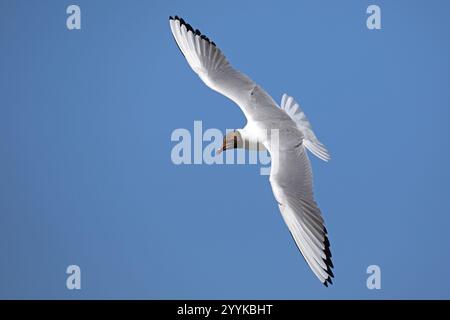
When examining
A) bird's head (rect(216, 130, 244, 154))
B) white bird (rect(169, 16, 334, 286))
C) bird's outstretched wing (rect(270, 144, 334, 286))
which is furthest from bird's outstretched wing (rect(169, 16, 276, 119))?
bird's outstretched wing (rect(270, 144, 334, 286))

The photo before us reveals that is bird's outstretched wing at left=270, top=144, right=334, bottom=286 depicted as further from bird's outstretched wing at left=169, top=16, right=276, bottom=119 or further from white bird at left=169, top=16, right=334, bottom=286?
bird's outstretched wing at left=169, top=16, right=276, bottom=119

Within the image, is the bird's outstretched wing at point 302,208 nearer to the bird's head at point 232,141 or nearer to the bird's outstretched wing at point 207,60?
the bird's head at point 232,141

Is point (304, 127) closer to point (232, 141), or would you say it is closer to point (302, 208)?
point (232, 141)

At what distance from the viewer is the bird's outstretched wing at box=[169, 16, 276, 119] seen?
13.6 ft

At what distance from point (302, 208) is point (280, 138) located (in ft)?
1.35

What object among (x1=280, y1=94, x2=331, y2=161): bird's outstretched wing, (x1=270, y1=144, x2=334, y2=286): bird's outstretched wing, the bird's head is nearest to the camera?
(x1=270, y1=144, x2=334, y2=286): bird's outstretched wing

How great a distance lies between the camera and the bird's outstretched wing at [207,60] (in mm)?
4141

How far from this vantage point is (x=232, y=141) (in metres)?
3.98

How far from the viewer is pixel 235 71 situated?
4168mm

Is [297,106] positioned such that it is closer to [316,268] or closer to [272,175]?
[272,175]

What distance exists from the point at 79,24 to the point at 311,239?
2043 mm

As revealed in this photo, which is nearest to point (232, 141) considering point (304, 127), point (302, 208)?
point (304, 127)

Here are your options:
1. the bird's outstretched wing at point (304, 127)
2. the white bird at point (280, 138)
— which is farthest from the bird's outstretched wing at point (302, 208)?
the bird's outstretched wing at point (304, 127)

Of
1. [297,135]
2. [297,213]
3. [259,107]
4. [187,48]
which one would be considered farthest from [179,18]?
[297,213]
